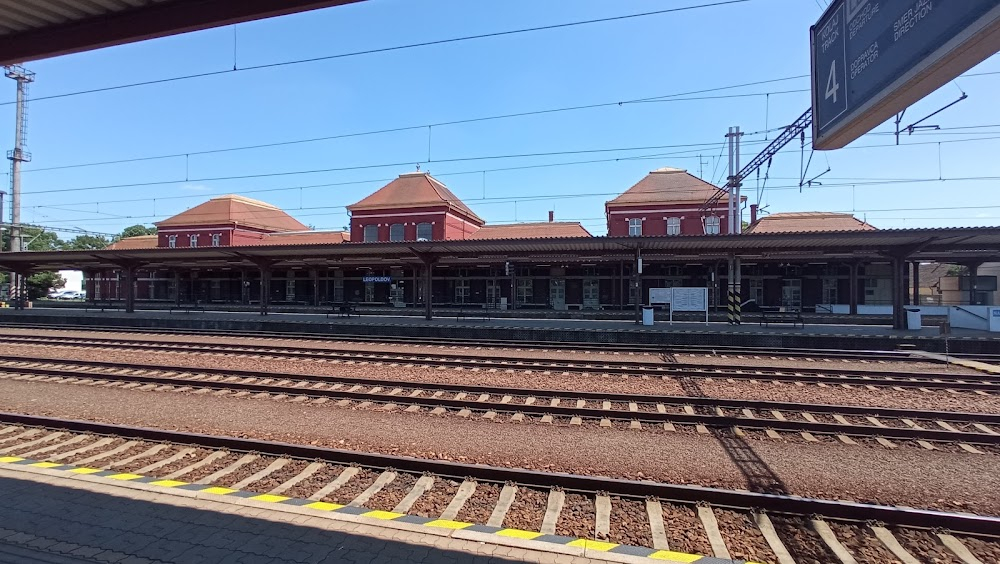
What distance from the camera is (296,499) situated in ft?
14.4

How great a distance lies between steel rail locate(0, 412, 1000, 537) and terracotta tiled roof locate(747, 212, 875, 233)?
34.7m

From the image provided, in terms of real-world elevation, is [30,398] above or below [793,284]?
below

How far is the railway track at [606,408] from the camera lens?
664 centimetres


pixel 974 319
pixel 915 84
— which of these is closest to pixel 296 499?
pixel 915 84

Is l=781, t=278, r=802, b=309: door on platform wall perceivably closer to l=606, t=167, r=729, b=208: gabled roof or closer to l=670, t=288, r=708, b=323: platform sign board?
l=606, t=167, r=729, b=208: gabled roof

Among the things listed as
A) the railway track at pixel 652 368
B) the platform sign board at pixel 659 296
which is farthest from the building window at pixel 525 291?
the railway track at pixel 652 368

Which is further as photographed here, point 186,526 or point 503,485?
point 503,485

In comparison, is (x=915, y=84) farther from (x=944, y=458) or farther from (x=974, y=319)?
(x=974, y=319)

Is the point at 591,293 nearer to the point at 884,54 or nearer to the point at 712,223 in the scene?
the point at 712,223

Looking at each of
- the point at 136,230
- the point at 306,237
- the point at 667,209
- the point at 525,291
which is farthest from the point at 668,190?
the point at 136,230

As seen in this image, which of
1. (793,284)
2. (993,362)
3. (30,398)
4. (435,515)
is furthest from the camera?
(793,284)

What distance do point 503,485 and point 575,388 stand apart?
4.70m

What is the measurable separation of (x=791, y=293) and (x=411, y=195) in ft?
105

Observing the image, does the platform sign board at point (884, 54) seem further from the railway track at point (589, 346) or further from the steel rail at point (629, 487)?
the railway track at point (589, 346)
